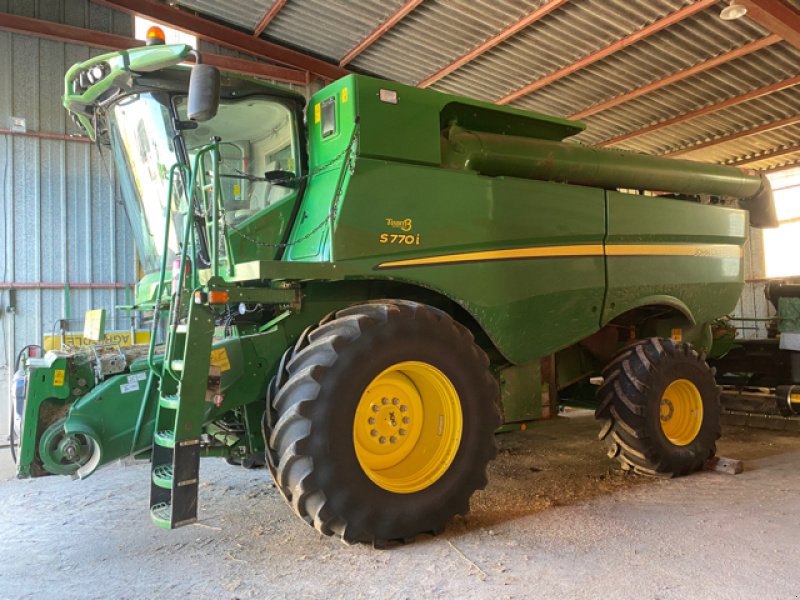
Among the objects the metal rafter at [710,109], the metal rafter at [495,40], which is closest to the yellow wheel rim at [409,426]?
the metal rafter at [495,40]

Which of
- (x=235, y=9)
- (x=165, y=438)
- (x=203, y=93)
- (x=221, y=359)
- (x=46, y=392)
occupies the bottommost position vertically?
(x=165, y=438)

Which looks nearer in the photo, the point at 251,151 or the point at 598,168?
the point at 251,151

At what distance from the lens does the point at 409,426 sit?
12.4ft

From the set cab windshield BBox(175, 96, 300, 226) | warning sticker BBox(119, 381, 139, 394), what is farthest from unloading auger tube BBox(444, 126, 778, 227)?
warning sticker BBox(119, 381, 139, 394)

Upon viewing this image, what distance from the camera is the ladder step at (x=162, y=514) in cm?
313

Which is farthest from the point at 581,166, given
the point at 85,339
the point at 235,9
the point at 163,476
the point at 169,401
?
the point at 235,9

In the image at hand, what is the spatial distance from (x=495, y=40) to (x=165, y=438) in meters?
8.39

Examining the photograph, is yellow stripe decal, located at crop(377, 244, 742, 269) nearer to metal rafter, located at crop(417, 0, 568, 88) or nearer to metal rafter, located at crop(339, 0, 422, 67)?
metal rafter, located at crop(417, 0, 568, 88)

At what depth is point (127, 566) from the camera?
10.9ft

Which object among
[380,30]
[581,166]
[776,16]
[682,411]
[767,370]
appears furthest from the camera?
[380,30]

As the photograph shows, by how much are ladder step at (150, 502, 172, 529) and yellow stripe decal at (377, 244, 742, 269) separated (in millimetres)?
1819

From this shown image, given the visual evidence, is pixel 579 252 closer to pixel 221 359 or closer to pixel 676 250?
pixel 676 250

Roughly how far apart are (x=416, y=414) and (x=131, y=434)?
172 cm

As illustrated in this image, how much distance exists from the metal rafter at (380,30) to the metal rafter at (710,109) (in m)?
5.70
